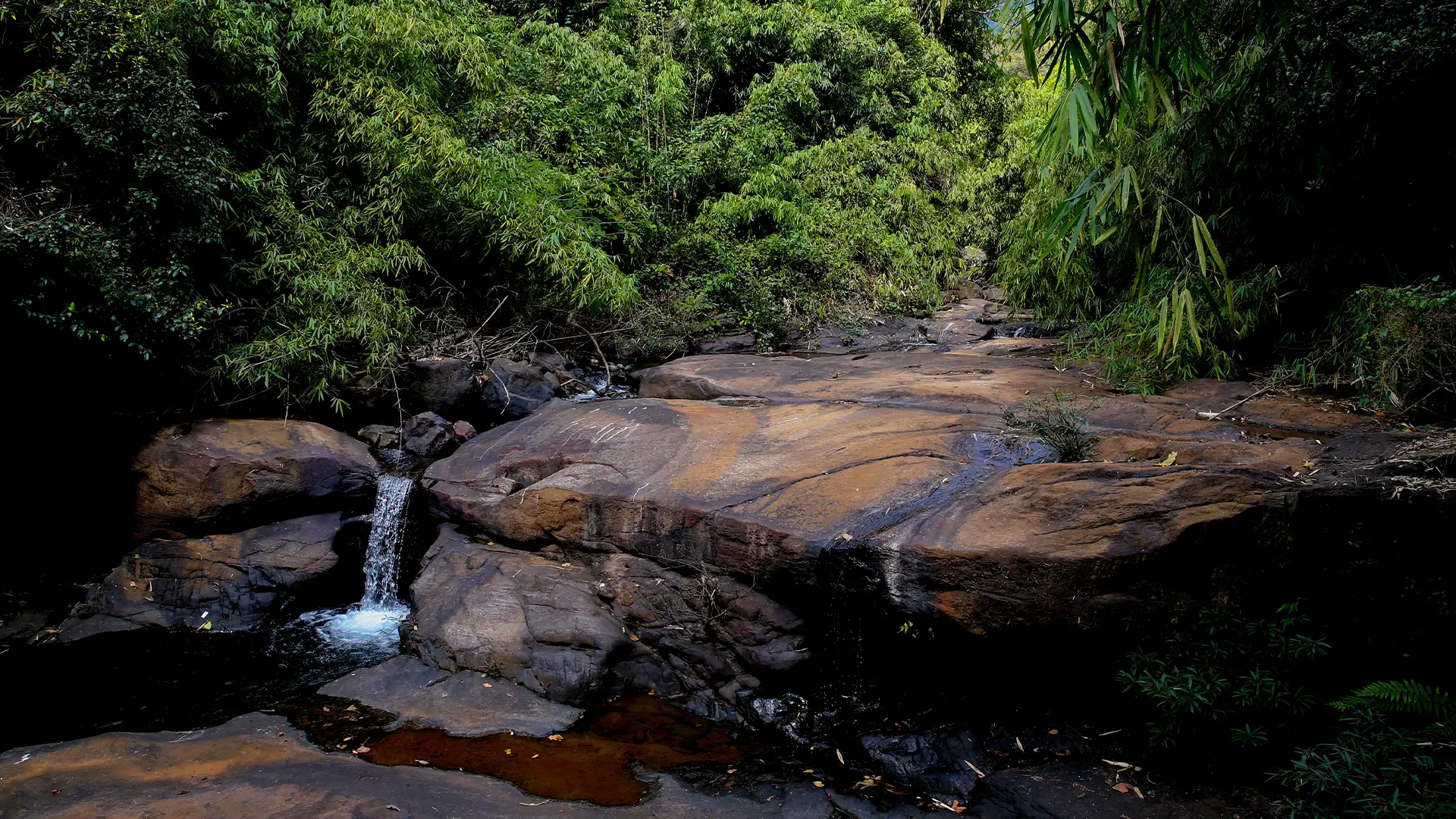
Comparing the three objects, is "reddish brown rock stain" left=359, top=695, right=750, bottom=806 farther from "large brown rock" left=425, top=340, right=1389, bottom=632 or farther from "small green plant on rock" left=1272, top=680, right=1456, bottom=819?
"small green plant on rock" left=1272, top=680, right=1456, bottom=819

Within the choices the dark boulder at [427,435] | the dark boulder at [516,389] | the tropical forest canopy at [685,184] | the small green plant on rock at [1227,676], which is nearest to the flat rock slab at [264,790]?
the small green plant on rock at [1227,676]

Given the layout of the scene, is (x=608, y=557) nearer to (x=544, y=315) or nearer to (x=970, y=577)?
(x=970, y=577)

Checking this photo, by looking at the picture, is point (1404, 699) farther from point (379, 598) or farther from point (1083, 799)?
point (379, 598)

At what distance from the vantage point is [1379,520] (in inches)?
114

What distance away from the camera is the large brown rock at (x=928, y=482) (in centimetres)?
321

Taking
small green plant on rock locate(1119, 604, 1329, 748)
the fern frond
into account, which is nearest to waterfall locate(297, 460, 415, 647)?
small green plant on rock locate(1119, 604, 1329, 748)

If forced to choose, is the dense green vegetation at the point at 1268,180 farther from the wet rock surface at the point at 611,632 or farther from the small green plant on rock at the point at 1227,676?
the wet rock surface at the point at 611,632

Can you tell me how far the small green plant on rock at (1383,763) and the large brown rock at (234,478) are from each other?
19.7ft

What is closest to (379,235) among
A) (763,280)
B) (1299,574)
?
(763,280)

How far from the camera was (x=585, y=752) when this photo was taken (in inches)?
141

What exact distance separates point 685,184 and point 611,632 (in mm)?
7445

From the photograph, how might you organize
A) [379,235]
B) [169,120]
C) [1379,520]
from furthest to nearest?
[379,235]
[169,120]
[1379,520]

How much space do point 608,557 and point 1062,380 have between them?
12.3 feet

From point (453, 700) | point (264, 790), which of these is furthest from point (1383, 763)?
point (264, 790)
